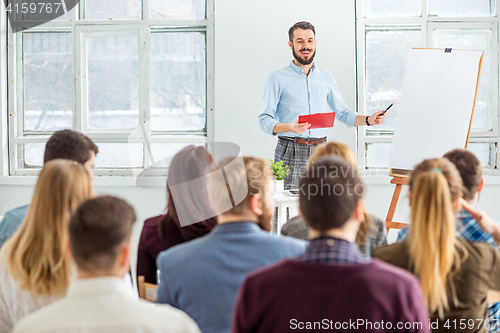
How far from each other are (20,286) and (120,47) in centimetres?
363

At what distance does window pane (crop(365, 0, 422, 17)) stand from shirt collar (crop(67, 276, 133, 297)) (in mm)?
3964

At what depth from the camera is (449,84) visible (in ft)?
11.1

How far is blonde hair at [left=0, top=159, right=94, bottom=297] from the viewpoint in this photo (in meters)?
1.22

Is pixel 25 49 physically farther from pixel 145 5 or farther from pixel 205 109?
pixel 205 109

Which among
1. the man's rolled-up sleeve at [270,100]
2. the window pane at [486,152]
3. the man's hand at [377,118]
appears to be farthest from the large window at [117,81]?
the window pane at [486,152]

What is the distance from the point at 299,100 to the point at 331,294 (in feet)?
9.63

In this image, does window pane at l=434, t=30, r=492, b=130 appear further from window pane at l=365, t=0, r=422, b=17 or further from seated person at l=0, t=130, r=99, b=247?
seated person at l=0, t=130, r=99, b=247

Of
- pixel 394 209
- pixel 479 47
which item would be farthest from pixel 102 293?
pixel 479 47

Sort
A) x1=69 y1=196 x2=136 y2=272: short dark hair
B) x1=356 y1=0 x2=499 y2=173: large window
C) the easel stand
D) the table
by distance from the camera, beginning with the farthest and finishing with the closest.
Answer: x1=356 y1=0 x2=499 y2=173: large window
the easel stand
the table
x1=69 y1=196 x2=136 y2=272: short dark hair

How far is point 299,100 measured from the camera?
3729 millimetres

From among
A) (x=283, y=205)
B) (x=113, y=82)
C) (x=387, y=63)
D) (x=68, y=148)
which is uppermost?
(x=387, y=63)

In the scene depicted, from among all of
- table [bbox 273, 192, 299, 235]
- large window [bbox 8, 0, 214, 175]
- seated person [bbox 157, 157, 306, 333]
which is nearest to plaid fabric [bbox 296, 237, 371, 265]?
seated person [bbox 157, 157, 306, 333]

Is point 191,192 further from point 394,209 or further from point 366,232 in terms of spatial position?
point 394,209

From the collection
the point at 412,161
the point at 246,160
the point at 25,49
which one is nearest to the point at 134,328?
the point at 246,160
